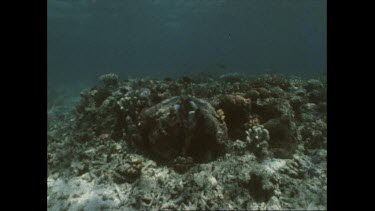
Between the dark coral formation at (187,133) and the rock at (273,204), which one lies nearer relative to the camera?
the rock at (273,204)

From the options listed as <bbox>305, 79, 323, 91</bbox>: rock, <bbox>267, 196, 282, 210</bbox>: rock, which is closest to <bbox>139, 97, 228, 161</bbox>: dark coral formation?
<bbox>267, 196, 282, 210</bbox>: rock

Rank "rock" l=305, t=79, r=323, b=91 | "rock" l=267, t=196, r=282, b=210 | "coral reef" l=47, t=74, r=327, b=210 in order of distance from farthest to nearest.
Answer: "rock" l=305, t=79, r=323, b=91, "coral reef" l=47, t=74, r=327, b=210, "rock" l=267, t=196, r=282, b=210

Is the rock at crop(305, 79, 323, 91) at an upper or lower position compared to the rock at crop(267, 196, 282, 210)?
upper

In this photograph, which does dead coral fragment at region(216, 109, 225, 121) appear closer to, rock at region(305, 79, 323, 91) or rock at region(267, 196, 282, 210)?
rock at region(267, 196, 282, 210)

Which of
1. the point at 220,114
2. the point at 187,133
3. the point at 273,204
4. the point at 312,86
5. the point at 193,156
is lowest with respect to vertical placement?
the point at 273,204

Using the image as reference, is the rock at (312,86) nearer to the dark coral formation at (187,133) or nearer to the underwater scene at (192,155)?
the underwater scene at (192,155)

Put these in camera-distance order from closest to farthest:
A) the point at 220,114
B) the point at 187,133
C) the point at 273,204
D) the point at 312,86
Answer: the point at 273,204, the point at 187,133, the point at 220,114, the point at 312,86

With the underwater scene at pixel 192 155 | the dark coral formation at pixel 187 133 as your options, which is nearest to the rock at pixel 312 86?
the underwater scene at pixel 192 155

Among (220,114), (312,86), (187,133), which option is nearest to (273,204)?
(187,133)

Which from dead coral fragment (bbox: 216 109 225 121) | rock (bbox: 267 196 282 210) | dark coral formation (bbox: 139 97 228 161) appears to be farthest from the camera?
dead coral fragment (bbox: 216 109 225 121)

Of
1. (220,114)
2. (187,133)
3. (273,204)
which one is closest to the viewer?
(273,204)

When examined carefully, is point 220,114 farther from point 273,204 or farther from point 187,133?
point 273,204
